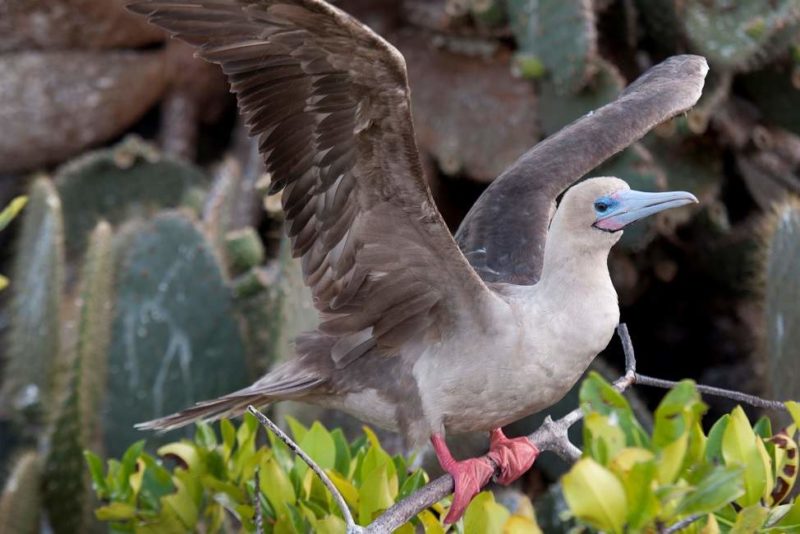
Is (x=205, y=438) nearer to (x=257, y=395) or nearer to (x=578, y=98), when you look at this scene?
(x=257, y=395)

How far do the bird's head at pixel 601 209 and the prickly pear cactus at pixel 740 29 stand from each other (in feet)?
8.78

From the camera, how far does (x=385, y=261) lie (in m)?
3.22

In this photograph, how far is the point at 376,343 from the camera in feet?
11.2

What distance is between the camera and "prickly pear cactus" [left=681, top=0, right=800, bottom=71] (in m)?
5.55

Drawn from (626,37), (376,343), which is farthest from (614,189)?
(626,37)

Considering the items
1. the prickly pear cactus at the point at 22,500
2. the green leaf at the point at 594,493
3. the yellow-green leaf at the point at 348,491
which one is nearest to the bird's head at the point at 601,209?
the yellow-green leaf at the point at 348,491

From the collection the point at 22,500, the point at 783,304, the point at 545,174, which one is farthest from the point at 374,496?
the point at 22,500

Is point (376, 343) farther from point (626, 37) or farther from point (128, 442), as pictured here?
point (626, 37)

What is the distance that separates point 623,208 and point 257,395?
1089mm

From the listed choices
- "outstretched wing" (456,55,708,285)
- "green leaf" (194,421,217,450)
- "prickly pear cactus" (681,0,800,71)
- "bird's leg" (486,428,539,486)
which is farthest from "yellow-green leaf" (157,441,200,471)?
"prickly pear cactus" (681,0,800,71)

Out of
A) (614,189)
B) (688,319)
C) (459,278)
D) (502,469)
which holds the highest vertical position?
(614,189)

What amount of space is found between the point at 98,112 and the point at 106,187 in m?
0.80

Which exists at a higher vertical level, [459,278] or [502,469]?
[459,278]

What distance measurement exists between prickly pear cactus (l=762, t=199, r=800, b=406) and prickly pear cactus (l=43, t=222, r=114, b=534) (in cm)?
243
